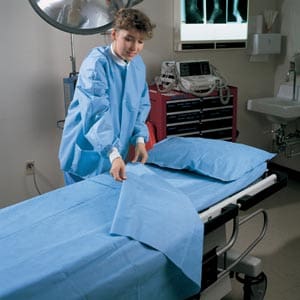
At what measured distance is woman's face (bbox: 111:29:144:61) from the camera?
5.15 ft

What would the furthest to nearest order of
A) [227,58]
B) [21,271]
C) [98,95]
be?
[227,58]
[98,95]
[21,271]

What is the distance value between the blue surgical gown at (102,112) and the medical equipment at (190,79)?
1058 millimetres

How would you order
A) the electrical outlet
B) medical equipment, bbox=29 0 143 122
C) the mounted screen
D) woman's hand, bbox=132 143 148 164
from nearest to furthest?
woman's hand, bbox=132 143 148 164, medical equipment, bbox=29 0 143 122, the electrical outlet, the mounted screen

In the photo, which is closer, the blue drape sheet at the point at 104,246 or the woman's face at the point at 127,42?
the blue drape sheet at the point at 104,246

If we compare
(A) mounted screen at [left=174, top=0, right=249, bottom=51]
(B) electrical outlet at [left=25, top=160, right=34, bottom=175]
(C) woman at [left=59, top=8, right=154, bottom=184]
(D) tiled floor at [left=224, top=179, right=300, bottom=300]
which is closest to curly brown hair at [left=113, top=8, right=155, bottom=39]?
(C) woman at [left=59, top=8, right=154, bottom=184]

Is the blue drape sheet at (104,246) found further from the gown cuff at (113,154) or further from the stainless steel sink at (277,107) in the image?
the stainless steel sink at (277,107)

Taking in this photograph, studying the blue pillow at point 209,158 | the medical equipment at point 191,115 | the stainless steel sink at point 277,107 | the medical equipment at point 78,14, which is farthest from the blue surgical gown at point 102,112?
the stainless steel sink at point 277,107

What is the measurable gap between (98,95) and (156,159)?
1.41 ft

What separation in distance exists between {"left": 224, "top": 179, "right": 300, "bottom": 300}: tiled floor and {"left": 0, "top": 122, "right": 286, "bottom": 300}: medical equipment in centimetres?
69

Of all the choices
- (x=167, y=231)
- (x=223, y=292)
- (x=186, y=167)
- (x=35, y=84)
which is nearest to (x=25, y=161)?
(x=35, y=84)

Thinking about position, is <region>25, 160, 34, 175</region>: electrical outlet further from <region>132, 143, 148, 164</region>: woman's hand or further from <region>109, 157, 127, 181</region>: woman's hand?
<region>109, 157, 127, 181</region>: woman's hand

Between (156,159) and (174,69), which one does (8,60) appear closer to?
(174,69)

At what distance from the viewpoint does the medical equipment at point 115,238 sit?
3.31ft

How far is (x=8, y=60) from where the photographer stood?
262cm
